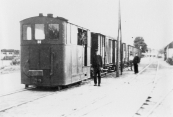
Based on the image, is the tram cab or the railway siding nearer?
the railway siding

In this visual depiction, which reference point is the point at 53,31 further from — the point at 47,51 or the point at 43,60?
the point at 43,60

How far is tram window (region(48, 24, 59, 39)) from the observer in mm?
10430

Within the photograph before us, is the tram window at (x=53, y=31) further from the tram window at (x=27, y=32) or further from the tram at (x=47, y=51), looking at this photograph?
the tram window at (x=27, y=32)

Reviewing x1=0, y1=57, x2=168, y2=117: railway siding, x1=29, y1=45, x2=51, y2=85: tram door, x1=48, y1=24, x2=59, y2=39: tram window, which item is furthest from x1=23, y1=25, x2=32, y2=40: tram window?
x1=0, y1=57, x2=168, y2=117: railway siding

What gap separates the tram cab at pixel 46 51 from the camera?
1030cm

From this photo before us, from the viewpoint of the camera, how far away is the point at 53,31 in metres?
10.5

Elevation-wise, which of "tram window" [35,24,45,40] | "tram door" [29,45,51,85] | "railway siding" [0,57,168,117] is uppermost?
"tram window" [35,24,45,40]

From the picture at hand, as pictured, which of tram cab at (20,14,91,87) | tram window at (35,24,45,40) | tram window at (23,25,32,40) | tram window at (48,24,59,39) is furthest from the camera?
tram window at (23,25,32,40)

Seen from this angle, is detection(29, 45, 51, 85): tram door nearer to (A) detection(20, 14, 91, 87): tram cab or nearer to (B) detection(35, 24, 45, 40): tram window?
(A) detection(20, 14, 91, 87): tram cab

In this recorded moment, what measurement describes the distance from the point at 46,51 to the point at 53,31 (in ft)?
3.23

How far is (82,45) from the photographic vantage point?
12602 mm

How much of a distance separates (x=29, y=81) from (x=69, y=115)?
4816 millimetres

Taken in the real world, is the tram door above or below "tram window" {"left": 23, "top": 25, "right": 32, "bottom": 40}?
below

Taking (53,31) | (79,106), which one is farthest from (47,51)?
(79,106)
